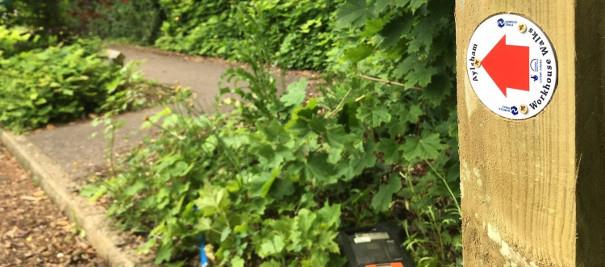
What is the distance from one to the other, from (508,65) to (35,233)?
13.8 feet

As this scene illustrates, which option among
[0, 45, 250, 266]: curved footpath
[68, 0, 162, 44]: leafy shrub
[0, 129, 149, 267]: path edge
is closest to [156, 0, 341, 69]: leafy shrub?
[68, 0, 162, 44]: leafy shrub

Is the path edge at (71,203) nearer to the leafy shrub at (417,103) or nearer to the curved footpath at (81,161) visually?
the curved footpath at (81,161)

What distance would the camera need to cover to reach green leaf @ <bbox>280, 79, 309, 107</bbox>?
3769 millimetres

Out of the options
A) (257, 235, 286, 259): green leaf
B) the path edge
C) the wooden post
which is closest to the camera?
the wooden post

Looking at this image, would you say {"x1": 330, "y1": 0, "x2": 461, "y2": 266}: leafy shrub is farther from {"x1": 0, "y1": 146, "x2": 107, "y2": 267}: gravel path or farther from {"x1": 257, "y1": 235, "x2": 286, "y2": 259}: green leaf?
{"x1": 0, "y1": 146, "x2": 107, "y2": 267}: gravel path

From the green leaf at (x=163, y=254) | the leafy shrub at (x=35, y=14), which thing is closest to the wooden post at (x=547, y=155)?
the green leaf at (x=163, y=254)

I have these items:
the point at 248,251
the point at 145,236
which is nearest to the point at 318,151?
the point at 248,251

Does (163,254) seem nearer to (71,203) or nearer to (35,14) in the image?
(71,203)

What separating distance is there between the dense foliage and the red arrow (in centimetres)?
119

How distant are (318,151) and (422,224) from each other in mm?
669

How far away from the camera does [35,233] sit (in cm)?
485

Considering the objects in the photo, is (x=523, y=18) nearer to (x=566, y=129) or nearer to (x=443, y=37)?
(x=566, y=129)

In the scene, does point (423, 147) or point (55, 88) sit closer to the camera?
point (423, 147)

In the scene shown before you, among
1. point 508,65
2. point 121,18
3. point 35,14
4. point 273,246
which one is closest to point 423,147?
point 273,246
